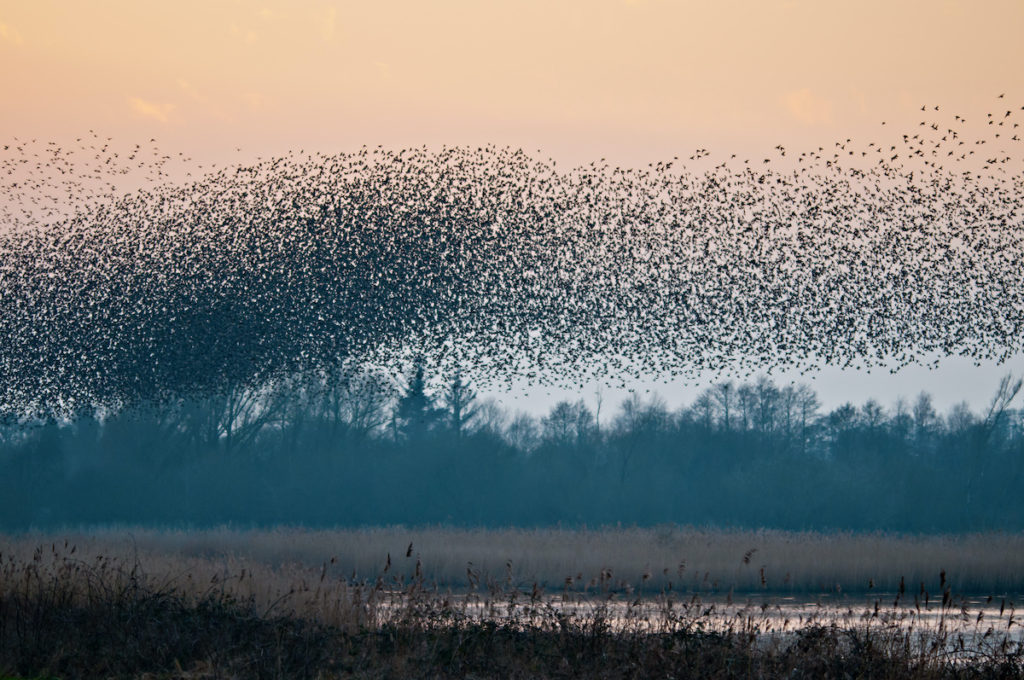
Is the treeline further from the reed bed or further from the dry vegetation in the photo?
the dry vegetation

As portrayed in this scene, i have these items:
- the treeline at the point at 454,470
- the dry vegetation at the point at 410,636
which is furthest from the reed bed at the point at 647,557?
the treeline at the point at 454,470

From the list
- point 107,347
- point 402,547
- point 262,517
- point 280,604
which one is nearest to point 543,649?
point 280,604

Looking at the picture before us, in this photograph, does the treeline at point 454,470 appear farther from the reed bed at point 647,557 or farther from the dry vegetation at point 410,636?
the dry vegetation at point 410,636

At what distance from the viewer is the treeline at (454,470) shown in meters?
48.6

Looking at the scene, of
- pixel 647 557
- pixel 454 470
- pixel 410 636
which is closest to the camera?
pixel 410 636

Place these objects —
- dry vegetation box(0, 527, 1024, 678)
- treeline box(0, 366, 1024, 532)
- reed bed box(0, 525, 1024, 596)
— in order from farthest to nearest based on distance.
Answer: treeline box(0, 366, 1024, 532) → reed bed box(0, 525, 1024, 596) → dry vegetation box(0, 527, 1024, 678)

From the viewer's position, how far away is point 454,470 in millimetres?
52531

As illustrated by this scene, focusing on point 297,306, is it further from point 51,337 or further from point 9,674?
point 9,674

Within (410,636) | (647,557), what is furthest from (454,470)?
(410,636)

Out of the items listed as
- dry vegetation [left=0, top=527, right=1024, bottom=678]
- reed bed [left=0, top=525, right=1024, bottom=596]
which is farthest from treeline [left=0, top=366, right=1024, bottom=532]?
dry vegetation [left=0, top=527, right=1024, bottom=678]

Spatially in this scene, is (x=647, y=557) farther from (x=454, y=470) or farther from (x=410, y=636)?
(x=454, y=470)

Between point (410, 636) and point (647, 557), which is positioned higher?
point (647, 557)

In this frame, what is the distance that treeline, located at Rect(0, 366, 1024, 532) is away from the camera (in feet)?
159

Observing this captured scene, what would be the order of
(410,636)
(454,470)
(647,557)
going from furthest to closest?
(454,470), (647,557), (410,636)
